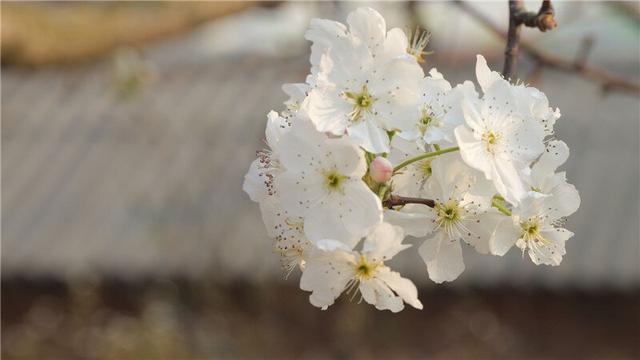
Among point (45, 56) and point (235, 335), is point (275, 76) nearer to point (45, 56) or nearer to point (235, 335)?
point (235, 335)

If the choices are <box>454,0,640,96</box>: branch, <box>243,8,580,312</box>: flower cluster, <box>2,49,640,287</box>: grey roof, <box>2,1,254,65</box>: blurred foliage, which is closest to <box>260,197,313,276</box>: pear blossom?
<box>243,8,580,312</box>: flower cluster

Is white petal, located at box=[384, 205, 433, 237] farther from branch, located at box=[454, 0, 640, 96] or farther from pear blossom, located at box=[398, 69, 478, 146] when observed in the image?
branch, located at box=[454, 0, 640, 96]

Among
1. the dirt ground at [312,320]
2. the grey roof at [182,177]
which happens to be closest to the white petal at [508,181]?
the grey roof at [182,177]

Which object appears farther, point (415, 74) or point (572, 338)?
point (572, 338)

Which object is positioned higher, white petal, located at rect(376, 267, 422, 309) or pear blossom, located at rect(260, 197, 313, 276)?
pear blossom, located at rect(260, 197, 313, 276)

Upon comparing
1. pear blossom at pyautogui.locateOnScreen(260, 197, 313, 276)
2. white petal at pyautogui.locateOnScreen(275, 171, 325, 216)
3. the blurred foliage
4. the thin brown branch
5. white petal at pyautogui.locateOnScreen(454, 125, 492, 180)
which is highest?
white petal at pyautogui.locateOnScreen(454, 125, 492, 180)

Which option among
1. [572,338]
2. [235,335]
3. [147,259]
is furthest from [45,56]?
[572,338]

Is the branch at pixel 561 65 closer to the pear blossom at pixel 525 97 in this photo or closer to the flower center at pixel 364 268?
the pear blossom at pixel 525 97
